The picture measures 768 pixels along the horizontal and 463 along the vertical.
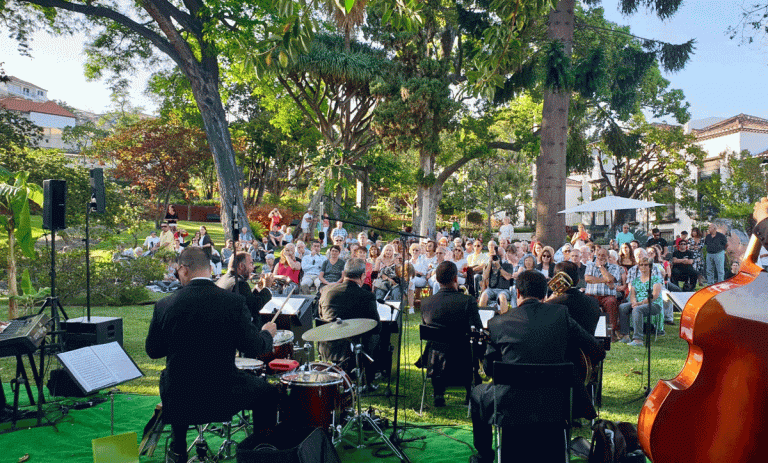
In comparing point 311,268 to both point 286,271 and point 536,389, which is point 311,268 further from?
point 536,389

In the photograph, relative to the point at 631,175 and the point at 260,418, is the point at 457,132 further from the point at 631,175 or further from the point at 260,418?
the point at 260,418

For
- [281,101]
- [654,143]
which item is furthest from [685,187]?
[281,101]

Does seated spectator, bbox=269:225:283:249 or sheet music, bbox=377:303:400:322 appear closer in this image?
sheet music, bbox=377:303:400:322

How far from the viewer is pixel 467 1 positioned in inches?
703

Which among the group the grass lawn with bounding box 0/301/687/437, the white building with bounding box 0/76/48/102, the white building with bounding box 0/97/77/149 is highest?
the white building with bounding box 0/76/48/102

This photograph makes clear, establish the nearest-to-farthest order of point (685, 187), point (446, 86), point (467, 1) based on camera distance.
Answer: point (467, 1) < point (446, 86) < point (685, 187)

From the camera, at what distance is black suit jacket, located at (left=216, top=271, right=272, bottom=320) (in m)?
Result: 6.30

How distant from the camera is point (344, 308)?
674 cm

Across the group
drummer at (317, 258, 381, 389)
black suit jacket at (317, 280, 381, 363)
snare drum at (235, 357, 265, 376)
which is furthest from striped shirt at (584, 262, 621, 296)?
snare drum at (235, 357, 265, 376)

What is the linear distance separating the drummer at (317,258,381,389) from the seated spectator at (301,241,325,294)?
6340 mm

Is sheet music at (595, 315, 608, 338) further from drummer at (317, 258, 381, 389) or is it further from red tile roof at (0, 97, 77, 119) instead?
red tile roof at (0, 97, 77, 119)

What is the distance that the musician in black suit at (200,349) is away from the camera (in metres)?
4.29

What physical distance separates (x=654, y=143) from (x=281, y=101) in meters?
22.9

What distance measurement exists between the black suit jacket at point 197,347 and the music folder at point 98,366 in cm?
77
